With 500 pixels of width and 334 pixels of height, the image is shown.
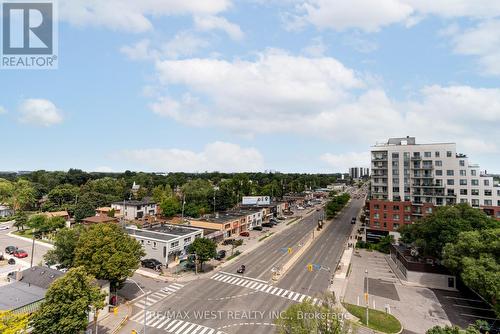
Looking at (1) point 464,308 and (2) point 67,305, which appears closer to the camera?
(2) point 67,305

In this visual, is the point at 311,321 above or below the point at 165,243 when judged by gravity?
above

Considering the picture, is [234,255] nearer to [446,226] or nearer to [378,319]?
[378,319]

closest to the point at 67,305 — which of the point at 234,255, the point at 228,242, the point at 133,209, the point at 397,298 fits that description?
the point at 234,255

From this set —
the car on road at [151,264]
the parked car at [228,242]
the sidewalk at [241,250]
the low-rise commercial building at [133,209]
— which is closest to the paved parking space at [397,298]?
the sidewalk at [241,250]

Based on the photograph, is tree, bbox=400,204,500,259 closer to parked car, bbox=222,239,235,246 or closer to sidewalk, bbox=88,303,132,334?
parked car, bbox=222,239,235,246

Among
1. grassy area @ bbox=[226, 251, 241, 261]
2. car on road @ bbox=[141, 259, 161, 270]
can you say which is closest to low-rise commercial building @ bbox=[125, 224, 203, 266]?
car on road @ bbox=[141, 259, 161, 270]

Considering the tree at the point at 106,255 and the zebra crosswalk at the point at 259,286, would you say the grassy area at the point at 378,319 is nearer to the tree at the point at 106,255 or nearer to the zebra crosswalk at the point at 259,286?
the zebra crosswalk at the point at 259,286

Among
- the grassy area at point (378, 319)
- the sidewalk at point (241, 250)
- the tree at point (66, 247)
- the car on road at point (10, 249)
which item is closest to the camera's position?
the grassy area at point (378, 319)

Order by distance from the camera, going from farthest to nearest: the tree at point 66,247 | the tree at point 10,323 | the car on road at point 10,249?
the car on road at point 10,249 < the tree at point 66,247 < the tree at point 10,323
